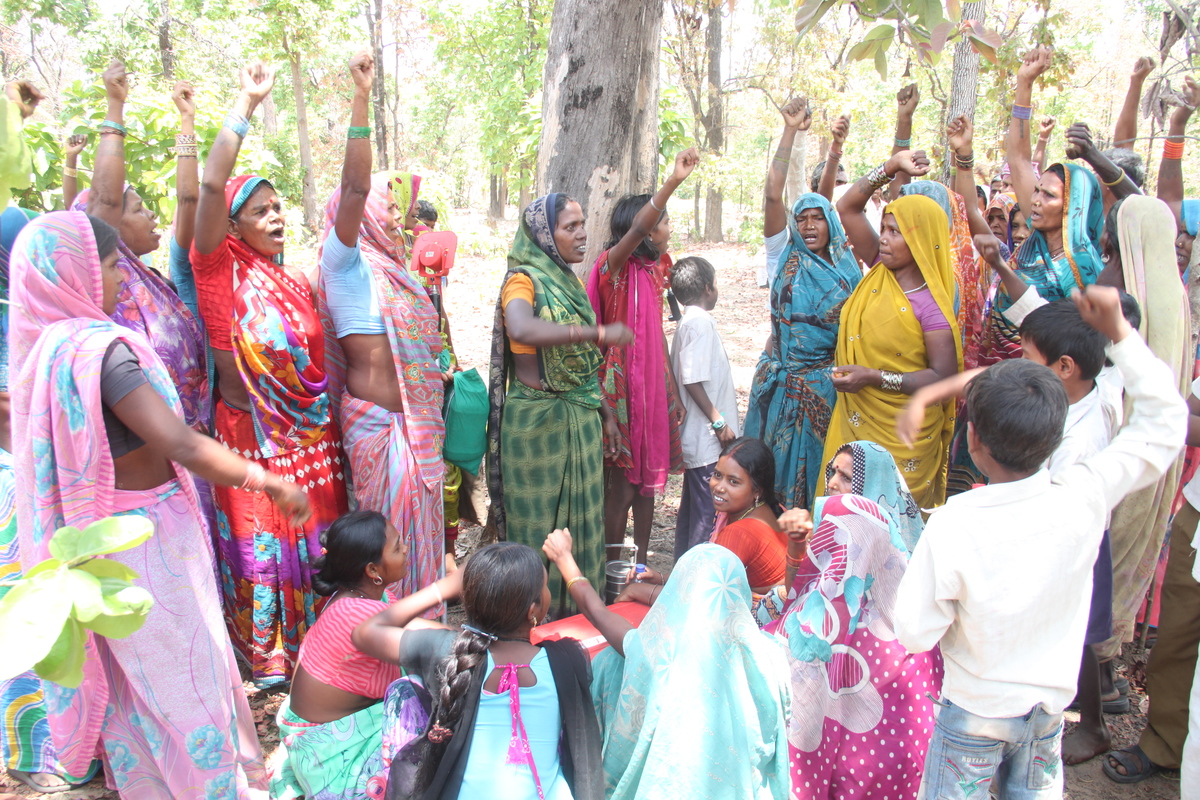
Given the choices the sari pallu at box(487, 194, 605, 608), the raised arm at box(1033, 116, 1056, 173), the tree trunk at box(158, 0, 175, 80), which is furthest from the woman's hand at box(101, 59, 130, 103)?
the tree trunk at box(158, 0, 175, 80)

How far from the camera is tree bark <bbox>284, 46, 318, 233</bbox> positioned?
13.8m

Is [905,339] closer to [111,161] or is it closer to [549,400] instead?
[549,400]

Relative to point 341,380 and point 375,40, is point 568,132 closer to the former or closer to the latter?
point 341,380

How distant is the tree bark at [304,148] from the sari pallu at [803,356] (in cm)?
1210

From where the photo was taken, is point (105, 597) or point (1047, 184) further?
point (1047, 184)

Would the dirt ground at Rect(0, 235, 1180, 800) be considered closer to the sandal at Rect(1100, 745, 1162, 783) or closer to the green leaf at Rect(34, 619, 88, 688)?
the sandal at Rect(1100, 745, 1162, 783)

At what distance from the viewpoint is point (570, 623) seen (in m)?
2.86

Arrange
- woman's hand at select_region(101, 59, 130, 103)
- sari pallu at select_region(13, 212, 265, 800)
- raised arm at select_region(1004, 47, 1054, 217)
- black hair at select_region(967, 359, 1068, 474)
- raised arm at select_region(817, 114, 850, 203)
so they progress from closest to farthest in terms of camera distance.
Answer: black hair at select_region(967, 359, 1068, 474), sari pallu at select_region(13, 212, 265, 800), woman's hand at select_region(101, 59, 130, 103), raised arm at select_region(1004, 47, 1054, 217), raised arm at select_region(817, 114, 850, 203)

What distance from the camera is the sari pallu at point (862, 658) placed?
2.25 m

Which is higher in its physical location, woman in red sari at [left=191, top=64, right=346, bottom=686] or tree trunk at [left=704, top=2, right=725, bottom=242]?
tree trunk at [left=704, top=2, right=725, bottom=242]

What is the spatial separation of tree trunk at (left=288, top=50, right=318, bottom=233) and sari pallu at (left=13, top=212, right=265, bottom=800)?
12.8 meters

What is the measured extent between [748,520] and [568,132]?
217cm

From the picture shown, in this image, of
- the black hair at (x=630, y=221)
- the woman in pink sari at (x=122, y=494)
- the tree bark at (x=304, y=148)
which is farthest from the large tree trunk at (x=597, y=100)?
the tree bark at (x=304, y=148)


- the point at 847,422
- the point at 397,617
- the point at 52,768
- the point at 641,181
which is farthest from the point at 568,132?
the point at 52,768
